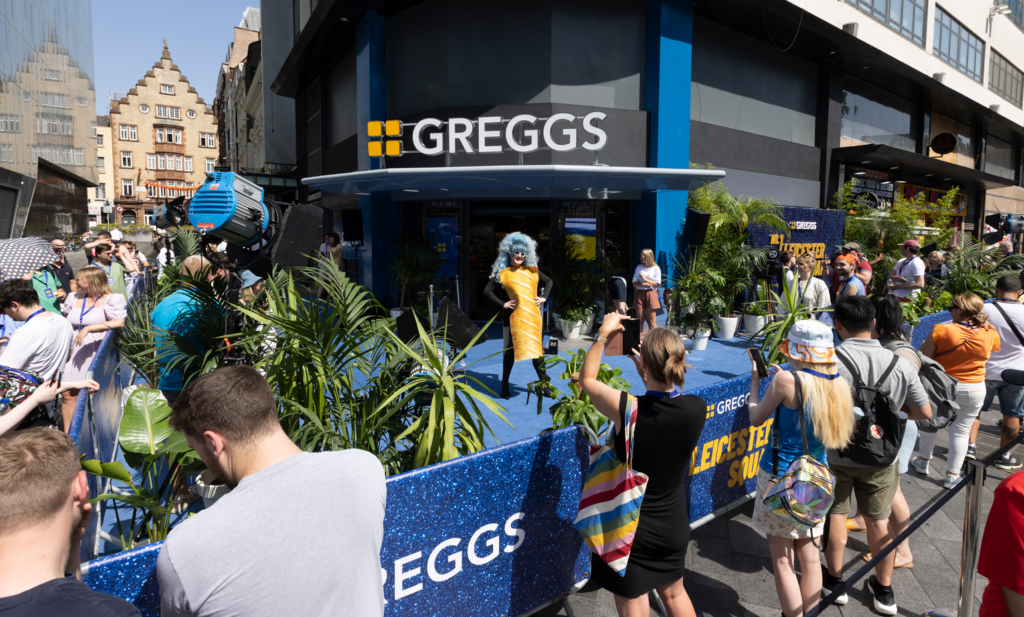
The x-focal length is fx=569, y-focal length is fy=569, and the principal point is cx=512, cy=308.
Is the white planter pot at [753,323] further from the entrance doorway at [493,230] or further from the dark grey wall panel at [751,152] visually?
→ the entrance doorway at [493,230]

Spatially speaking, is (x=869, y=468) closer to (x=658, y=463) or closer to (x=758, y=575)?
(x=758, y=575)

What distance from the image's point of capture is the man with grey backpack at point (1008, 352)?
491cm

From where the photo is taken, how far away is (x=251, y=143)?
102ft

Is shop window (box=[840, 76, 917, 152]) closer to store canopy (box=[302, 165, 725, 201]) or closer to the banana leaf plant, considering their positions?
store canopy (box=[302, 165, 725, 201])

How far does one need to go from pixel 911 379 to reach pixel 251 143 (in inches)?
1337

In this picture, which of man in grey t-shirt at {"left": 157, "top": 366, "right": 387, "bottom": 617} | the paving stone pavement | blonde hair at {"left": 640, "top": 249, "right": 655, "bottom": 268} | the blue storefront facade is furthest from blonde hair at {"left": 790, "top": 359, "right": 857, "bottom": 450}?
blonde hair at {"left": 640, "top": 249, "right": 655, "bottom": 268}

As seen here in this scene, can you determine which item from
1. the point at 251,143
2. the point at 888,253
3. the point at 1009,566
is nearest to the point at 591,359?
the point at 1009,566

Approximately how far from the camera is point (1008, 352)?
503cm

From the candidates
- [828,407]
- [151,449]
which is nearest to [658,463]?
[828,407]

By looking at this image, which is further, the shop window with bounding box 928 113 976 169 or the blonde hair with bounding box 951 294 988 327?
the shop window with bounding box 928 113 976 169

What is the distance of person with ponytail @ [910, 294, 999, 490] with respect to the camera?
14.8ft

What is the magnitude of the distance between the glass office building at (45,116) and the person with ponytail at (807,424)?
22.3 meters

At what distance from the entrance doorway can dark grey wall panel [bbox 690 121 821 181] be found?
3282 mm

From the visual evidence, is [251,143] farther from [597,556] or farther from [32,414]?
[597,556]
